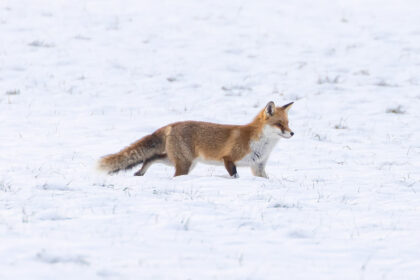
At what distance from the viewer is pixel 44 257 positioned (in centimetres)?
537

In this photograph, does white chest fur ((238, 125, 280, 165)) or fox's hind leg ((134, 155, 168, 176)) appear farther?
fox's hind leg ((134, 155, 168, 176))

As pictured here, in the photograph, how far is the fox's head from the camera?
9.82m

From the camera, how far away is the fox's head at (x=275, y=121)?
9820 mm

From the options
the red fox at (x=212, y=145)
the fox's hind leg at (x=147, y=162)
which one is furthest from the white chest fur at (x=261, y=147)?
the fox's hind leg at (x=147, y=162)

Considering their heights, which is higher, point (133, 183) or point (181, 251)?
point (181, 251)

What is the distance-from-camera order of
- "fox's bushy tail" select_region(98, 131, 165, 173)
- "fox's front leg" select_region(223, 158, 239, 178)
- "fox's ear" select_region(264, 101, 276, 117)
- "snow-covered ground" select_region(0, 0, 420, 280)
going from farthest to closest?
"fox's ear" select_region(264, 101, 276, 117)
"fox's front leg" select_region(223, 158, 239, 178)
"fox's bushy tail" select_region(98, 131, 165, 173)
"snow-covered ground" select_region(0, 0, 420, 280)

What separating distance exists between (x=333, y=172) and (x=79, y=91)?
25.2 feet

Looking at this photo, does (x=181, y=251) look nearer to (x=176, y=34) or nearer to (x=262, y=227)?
(x=262, y=227)

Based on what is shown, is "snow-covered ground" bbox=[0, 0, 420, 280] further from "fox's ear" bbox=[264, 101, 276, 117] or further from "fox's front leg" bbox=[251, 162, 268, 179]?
"fox's ear" bbox=[264, 101, 276, 117]

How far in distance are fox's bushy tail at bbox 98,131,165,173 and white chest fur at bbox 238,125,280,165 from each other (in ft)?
4.41

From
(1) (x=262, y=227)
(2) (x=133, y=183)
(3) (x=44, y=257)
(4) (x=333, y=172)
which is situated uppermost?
(3) (x=44, y=257)

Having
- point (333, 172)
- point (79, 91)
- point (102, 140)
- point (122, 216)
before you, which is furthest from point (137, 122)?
point (122, 216)

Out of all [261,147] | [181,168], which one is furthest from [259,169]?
[181,168]

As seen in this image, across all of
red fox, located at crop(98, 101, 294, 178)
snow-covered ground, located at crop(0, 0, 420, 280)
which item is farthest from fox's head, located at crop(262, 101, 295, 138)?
snow-covered ground, located at crop(0, 0, 420, 280)
